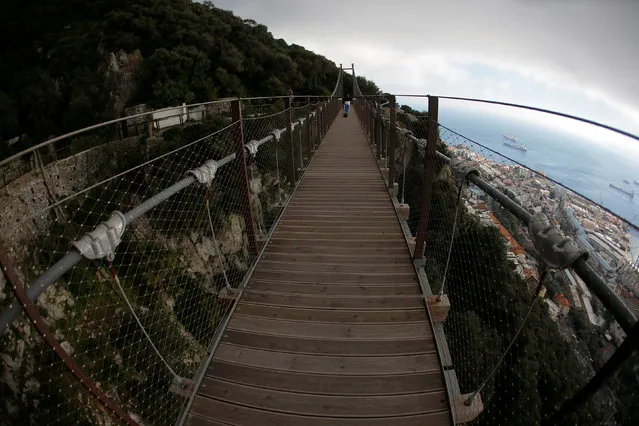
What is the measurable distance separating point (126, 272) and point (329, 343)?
6503mm

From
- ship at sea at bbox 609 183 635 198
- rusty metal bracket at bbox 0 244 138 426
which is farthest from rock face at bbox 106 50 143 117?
ship at sea at bbox 609 183 635 198

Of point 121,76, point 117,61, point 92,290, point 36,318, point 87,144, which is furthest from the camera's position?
point 117,61

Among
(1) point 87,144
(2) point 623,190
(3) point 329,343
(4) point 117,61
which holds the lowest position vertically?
(3) point 329,343

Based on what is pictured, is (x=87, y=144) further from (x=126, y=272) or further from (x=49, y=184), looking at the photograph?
(x=126, y=272)

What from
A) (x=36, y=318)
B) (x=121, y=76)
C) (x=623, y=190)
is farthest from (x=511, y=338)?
(x=121, y=76)

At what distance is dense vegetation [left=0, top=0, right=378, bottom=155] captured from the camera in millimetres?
18406

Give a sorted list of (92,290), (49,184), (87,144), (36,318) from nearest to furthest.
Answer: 1. (36,318)
2. (92,290)
3. (49,184)
4. (87,144)

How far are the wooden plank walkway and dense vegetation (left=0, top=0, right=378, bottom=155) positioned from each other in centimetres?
1775

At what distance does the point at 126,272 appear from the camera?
6711 mm

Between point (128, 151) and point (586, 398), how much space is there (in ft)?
49.8

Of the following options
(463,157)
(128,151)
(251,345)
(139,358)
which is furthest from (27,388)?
(128,151)

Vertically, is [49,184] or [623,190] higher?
[623,190]

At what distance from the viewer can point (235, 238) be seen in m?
10.6

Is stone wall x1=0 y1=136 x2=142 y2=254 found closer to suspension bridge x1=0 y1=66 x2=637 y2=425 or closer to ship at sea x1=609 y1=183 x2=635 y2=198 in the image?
suspension bridge x1=0 y1=66 x2=637 y2=425
